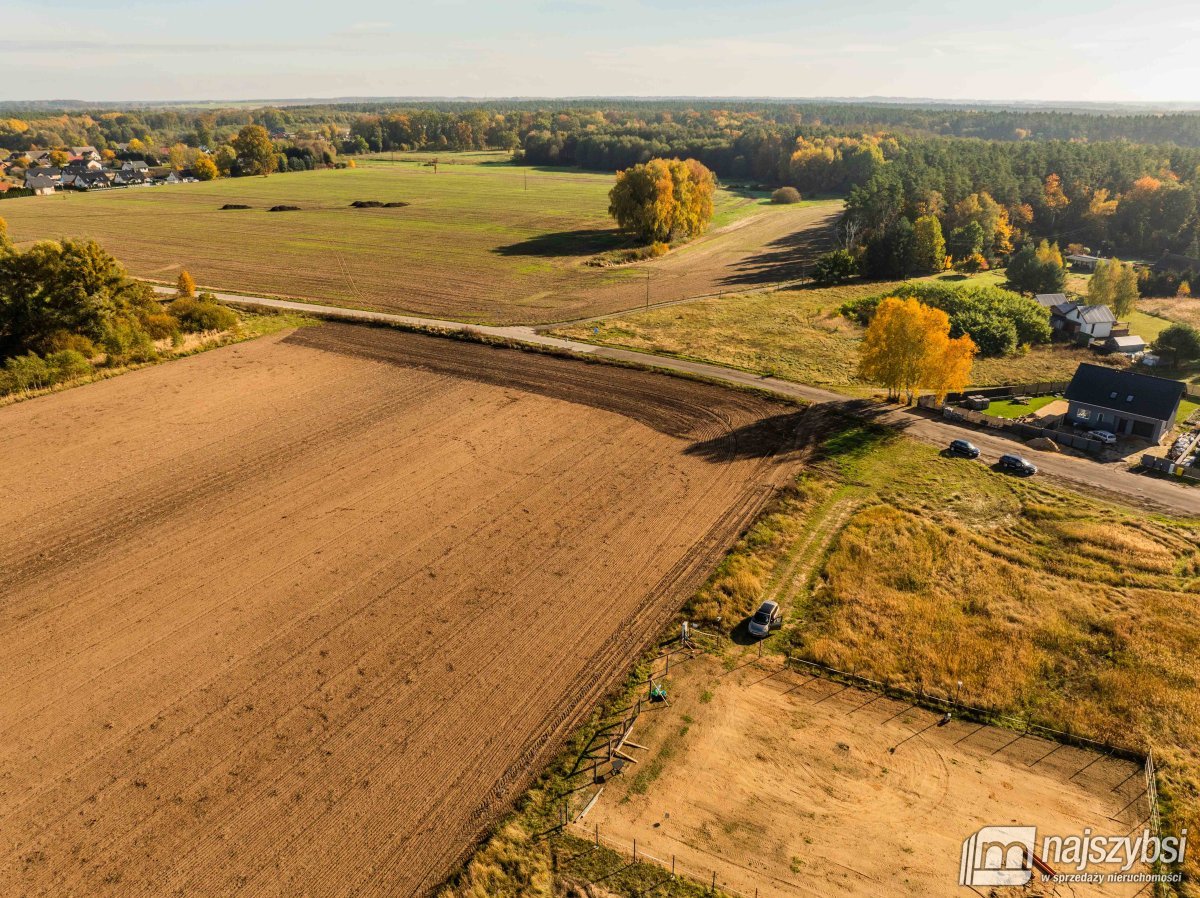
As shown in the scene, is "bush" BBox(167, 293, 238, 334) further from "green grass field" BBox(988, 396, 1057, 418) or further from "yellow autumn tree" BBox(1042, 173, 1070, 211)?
"yellow autumn tree" BBox(1042, 173, 1070, 211)

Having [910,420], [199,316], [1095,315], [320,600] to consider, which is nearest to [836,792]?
[320,600]

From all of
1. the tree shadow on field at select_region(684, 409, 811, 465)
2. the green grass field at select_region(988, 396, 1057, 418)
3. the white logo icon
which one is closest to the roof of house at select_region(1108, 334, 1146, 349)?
the green grass field at select_region(988, 396, 1057, 418)

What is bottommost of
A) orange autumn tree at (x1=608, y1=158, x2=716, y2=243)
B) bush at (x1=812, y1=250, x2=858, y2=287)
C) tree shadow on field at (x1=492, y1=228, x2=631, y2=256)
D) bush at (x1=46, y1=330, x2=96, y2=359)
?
bush at (x1=46, y1=330, x2=96, y2=359)

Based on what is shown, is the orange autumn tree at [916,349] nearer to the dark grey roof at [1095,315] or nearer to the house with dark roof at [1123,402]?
the house with dark roof at [1123,402]

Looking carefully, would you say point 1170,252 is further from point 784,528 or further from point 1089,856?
point 1089,856

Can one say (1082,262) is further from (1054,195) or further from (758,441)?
(758,441)

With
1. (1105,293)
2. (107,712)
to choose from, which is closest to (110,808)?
(107,712)

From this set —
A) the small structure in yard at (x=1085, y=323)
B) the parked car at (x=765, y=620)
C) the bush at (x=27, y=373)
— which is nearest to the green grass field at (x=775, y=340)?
the small structure in yard at (x=1085, y=323)
